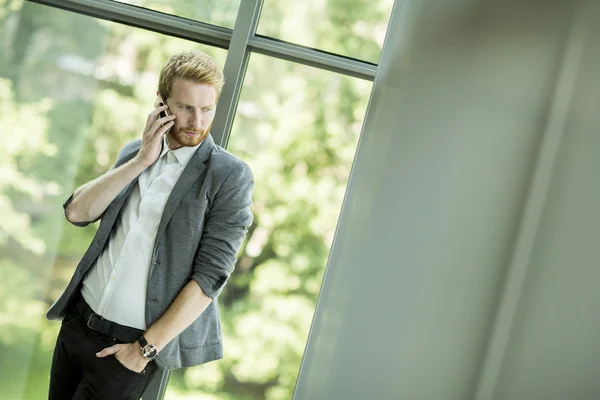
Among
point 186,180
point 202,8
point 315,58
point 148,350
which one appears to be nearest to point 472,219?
point 315,58

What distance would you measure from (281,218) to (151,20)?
1.08 meters

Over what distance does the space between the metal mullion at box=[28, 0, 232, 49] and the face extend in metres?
0.49

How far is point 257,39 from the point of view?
9.02 ft

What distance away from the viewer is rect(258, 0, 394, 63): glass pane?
274 centimetres

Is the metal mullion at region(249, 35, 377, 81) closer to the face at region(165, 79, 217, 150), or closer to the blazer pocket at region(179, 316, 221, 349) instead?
the face at region(165, 79, 217, 150)

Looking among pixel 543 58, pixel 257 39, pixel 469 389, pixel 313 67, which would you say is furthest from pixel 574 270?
pixel 257 39

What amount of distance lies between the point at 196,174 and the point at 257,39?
749 mm

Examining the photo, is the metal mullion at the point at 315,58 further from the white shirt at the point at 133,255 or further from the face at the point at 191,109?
the white shirt at the point at 133,255

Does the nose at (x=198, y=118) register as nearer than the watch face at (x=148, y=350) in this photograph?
No

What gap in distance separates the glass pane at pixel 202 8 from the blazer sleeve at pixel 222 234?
83 centimetres

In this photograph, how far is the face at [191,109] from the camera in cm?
238

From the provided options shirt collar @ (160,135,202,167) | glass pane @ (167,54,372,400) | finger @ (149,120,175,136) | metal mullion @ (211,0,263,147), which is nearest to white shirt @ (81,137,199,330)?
shirt collar @ (160,135,202,167)

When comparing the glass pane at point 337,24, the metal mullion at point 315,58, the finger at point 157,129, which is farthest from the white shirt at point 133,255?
the glass pane at point 337,24

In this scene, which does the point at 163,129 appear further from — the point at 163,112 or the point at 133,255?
the point at 133,255
